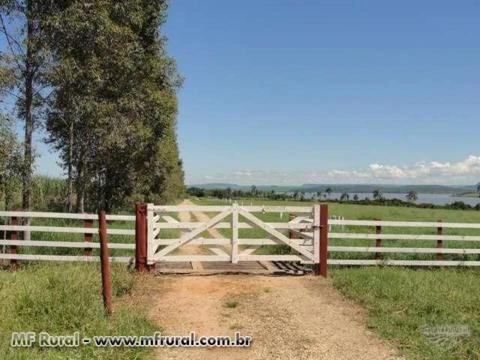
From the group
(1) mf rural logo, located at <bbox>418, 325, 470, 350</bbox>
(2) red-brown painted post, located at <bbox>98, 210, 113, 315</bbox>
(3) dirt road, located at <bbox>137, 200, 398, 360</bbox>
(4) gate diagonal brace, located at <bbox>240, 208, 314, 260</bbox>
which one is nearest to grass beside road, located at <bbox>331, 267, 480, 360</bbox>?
(1) mf rural logo, located at <bbox>418, 325, 470, 350</bbox>

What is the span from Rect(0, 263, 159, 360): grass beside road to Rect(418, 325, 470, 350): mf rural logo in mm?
3995

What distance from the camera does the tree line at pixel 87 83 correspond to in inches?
581

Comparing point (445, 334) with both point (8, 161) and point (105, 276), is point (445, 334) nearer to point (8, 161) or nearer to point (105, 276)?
point (105, 276)

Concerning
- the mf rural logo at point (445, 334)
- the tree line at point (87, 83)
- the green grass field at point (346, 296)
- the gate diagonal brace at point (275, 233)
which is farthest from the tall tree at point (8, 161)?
the mf rural logo at point (445, 334)

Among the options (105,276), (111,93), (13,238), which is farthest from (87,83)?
(105,276)

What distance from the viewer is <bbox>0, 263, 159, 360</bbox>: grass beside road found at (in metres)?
6.43

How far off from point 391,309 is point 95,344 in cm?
507

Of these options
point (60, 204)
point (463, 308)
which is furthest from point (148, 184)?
point (463, 308)

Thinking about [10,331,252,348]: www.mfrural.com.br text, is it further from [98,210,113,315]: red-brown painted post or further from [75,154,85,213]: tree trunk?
[75,154,85,213]: tree trunk

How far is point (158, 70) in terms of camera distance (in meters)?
26.0

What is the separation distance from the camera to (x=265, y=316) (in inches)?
346

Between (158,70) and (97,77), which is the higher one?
(158,70)

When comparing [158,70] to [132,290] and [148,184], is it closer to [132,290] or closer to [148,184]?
[148,184]

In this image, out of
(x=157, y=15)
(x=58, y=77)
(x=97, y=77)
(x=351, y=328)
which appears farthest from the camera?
(x=157, y=15)
